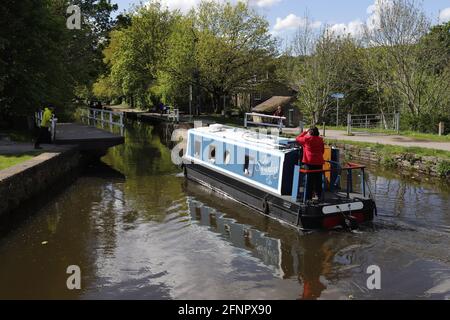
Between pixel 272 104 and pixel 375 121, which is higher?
pixel 272 104

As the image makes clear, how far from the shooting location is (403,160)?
19516 millimetres

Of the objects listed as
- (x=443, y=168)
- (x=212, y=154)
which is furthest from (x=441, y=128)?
(x=212, y=154)

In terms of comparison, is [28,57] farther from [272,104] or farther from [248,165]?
[272,104]

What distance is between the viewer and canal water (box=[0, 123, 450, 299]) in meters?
7.86

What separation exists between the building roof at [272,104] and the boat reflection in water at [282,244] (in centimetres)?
3344

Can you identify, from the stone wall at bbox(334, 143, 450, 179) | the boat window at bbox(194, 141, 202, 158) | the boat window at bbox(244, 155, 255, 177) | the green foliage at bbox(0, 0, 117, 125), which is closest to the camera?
the boat window at bbox(244, 155, 255, 177)

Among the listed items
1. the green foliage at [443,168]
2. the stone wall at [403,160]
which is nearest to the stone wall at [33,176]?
the stone wall at [403,160]

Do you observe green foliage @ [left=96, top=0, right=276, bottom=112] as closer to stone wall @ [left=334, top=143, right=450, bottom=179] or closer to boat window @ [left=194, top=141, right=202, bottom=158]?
stone wall @ [left=334, top=143, right=450, bottom=179]

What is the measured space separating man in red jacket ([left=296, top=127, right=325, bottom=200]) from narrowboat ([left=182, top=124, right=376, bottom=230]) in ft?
0.48

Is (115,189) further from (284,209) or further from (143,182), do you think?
(284,209)

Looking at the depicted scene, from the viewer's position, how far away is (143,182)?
1662cm

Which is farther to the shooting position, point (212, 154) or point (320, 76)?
point (320, 76)

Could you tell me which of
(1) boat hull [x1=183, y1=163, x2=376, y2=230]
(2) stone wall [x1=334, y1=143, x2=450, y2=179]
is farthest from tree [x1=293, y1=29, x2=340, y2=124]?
(1) boat hull [x1=183, y1=163, x2=376, y2=230]

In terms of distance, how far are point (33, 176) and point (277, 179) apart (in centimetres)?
694
